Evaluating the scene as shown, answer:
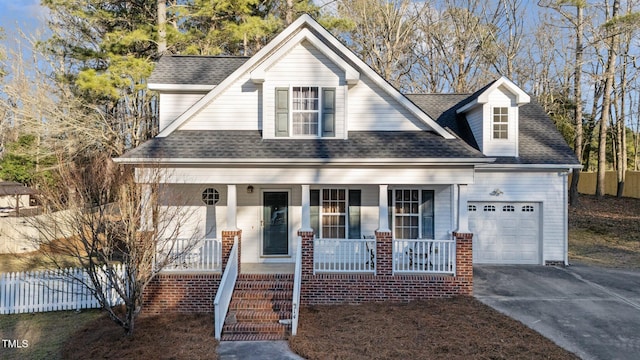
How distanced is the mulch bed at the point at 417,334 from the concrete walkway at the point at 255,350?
20cm

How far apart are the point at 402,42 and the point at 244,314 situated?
75.2 feet

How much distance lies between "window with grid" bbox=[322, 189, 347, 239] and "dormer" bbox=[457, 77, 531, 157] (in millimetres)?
5383

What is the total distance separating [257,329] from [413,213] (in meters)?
5.84

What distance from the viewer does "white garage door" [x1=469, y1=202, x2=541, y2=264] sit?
42.3 feet

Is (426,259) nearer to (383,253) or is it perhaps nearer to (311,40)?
(383,253)

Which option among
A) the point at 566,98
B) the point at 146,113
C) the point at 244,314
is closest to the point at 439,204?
the point at 244,314

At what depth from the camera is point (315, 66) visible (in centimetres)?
1023

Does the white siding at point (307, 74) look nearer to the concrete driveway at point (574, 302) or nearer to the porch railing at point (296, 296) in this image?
the porch railing at point (296, 296)

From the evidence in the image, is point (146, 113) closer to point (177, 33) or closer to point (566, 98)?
point (177, 33)

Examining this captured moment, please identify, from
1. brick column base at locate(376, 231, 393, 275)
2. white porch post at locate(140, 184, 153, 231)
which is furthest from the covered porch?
white porch post at locate(140, 184, 153, 231)

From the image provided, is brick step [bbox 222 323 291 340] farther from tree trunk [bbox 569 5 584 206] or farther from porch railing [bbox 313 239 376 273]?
tree trunk [bbox 569 5 584 206]

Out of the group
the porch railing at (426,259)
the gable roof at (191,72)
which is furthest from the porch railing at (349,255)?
the gable roof at (191,72)

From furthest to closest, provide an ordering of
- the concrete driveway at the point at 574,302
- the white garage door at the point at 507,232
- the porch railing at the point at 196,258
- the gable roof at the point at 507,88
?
the white garage door at the point at 507,232
the gable roof at the point at 507,88
the porch railing at the point at 196,258
the concrete driveway at the point at 574,302

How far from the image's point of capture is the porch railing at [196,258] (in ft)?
29.7
